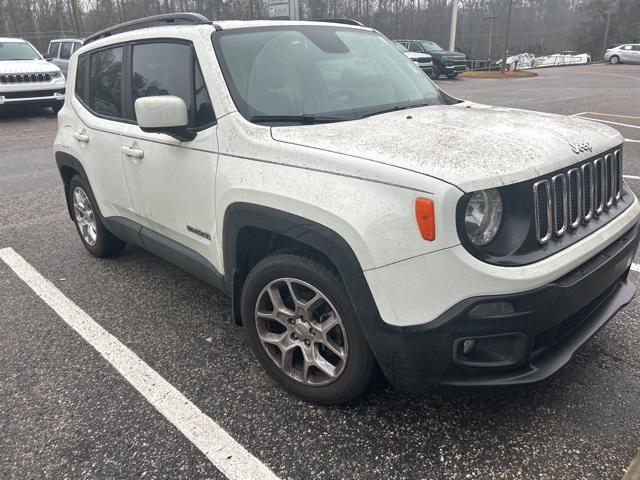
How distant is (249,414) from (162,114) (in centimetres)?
157

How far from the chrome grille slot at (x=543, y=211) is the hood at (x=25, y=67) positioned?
13.4 metres

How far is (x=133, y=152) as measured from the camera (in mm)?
3346

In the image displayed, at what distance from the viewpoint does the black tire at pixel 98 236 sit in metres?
4.26

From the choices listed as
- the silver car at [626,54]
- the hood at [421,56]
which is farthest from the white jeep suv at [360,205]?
the silver car at [626,54]

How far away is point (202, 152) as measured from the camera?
283 centimetres

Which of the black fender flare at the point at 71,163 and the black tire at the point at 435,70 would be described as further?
the black tire at the point at 435,70

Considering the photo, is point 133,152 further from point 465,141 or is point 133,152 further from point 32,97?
point 32,97

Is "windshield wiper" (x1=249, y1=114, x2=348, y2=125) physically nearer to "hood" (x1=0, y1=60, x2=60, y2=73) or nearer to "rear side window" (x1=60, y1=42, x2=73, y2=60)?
"hood" (x1=0, y1=60, x2=60, y2=73)

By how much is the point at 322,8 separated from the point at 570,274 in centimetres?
4168

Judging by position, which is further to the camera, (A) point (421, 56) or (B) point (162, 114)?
(A) point (421, 56)

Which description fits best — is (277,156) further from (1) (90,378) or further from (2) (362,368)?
(1) (90,378)

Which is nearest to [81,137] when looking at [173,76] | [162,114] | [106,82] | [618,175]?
[106,82]

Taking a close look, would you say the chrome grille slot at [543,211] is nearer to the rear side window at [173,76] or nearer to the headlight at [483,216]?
the headlight at [483,216]

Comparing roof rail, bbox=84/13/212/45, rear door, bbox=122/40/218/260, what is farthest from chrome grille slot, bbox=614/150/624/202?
roof rail, bbox=84/13/212/45
